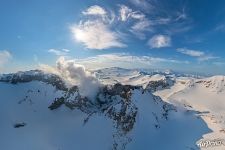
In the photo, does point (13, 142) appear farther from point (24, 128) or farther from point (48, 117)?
point (48, 117)

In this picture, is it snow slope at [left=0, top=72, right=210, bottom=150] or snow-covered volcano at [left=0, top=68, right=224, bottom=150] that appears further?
snow-covered volcano at [left=0, top=68, right=224, bottom=150]

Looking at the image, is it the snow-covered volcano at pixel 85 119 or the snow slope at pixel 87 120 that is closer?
the snow slope at pixel 87 120

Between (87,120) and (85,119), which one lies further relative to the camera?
(85,119)

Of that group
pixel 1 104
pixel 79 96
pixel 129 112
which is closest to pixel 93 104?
pixel 79 96

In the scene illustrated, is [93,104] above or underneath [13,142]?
above

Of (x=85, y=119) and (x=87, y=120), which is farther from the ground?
(x=85, y=119)
